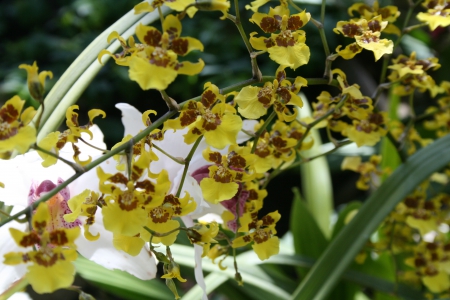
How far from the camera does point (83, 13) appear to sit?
1.77 metres

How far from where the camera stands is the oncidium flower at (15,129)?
0.86ft

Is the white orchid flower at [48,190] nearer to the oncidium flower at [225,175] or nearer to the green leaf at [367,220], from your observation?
the oncidium flower at [225,175]

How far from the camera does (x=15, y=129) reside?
0.90ft

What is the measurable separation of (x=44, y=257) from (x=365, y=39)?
26 centimetres

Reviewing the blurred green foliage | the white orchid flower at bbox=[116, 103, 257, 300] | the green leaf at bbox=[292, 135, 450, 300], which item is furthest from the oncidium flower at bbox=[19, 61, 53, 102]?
the blurred green foliage

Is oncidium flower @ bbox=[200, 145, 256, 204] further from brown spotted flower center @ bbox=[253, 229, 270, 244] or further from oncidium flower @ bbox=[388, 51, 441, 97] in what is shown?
oncidium flower @ bbox=[388, 51, 441, 97]

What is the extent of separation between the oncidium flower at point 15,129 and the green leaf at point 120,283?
43cm

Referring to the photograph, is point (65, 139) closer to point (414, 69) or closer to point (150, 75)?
point (150, 75)

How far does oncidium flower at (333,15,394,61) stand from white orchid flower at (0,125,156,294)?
0.67ft

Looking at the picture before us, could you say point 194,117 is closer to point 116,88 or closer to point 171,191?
point 171,191

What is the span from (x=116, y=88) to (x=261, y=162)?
52.6 inches

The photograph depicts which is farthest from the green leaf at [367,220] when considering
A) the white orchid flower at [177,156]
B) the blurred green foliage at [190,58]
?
the blurred green foliage at [190,58]

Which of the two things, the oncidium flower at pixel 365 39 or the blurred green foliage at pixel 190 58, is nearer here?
the oncidium flower at pixel 365 39

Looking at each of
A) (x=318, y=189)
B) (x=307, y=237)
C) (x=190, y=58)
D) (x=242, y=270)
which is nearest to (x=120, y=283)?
(x=242, y=270)
